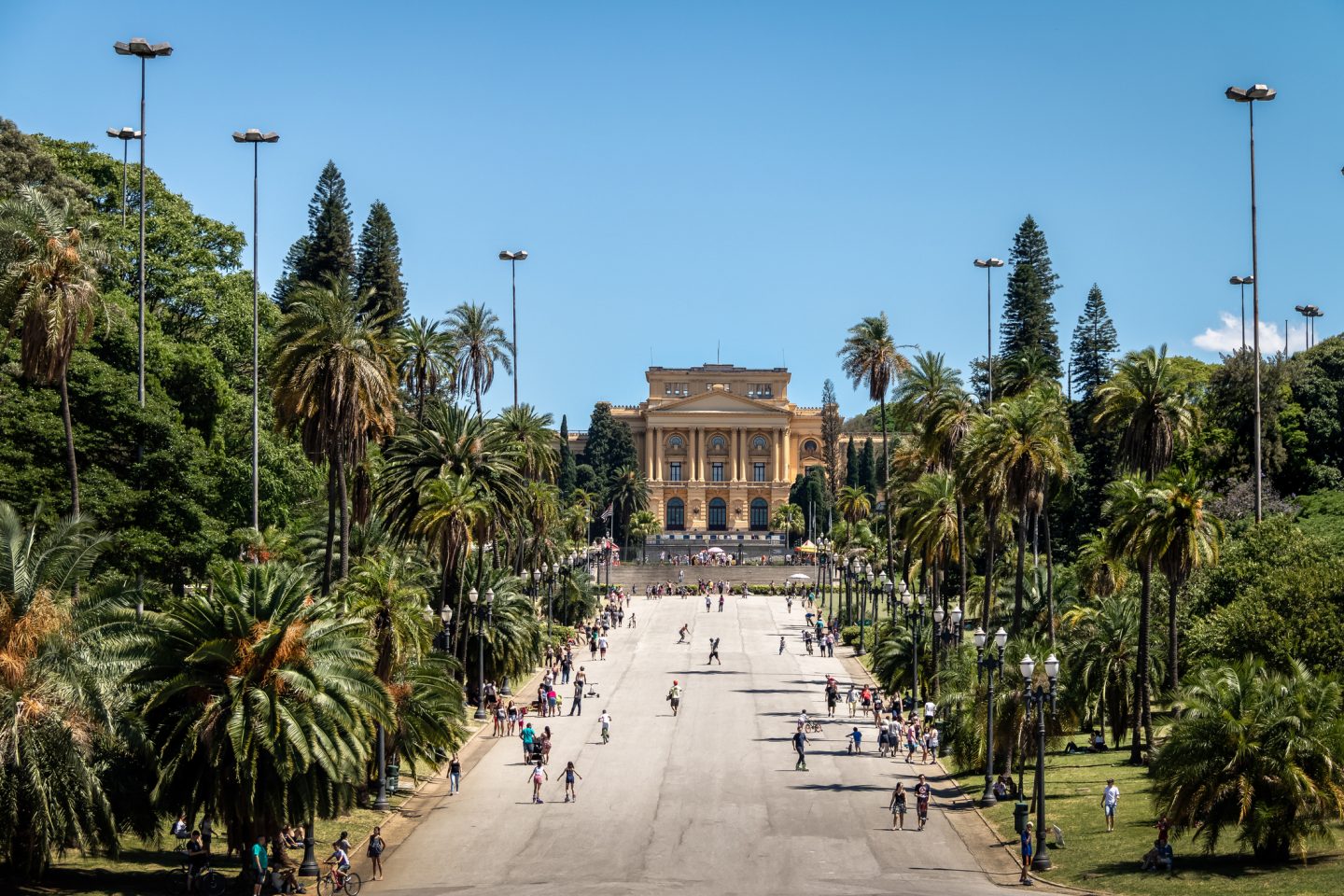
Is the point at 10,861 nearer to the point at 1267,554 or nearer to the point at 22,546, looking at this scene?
the point at 22,546

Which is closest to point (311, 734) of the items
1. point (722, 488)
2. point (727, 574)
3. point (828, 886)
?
point (828, 886)

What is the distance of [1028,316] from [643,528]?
57.5m

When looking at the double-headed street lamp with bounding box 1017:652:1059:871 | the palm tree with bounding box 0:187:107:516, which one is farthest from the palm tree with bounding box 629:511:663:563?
the double-headed street lamp with bounding box 1017:652:1059:871

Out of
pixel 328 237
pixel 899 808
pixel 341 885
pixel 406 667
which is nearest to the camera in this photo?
pixel 341 885

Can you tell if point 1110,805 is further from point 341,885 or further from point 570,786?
point 341,885

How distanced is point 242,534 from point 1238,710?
31908 mm

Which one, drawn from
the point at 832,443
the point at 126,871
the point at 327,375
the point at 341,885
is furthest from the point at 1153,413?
the point at 832,443

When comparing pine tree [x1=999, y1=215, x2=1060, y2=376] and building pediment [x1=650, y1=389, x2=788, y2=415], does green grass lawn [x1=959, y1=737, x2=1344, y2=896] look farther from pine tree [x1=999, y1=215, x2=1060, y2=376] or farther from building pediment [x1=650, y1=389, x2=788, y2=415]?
building pediment [x1=650, y1=389, x2=788, y2=415]

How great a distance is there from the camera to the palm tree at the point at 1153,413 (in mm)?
53469

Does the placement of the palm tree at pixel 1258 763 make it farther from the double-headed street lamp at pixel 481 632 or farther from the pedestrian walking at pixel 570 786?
the double-headed street lamp at pixel 481 632

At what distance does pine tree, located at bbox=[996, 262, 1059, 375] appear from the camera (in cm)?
9219

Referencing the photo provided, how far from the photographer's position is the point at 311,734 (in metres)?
26.8

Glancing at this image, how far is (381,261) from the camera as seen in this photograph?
87312mm

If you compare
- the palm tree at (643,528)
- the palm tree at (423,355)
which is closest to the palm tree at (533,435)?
the palm tree at (423,355)
